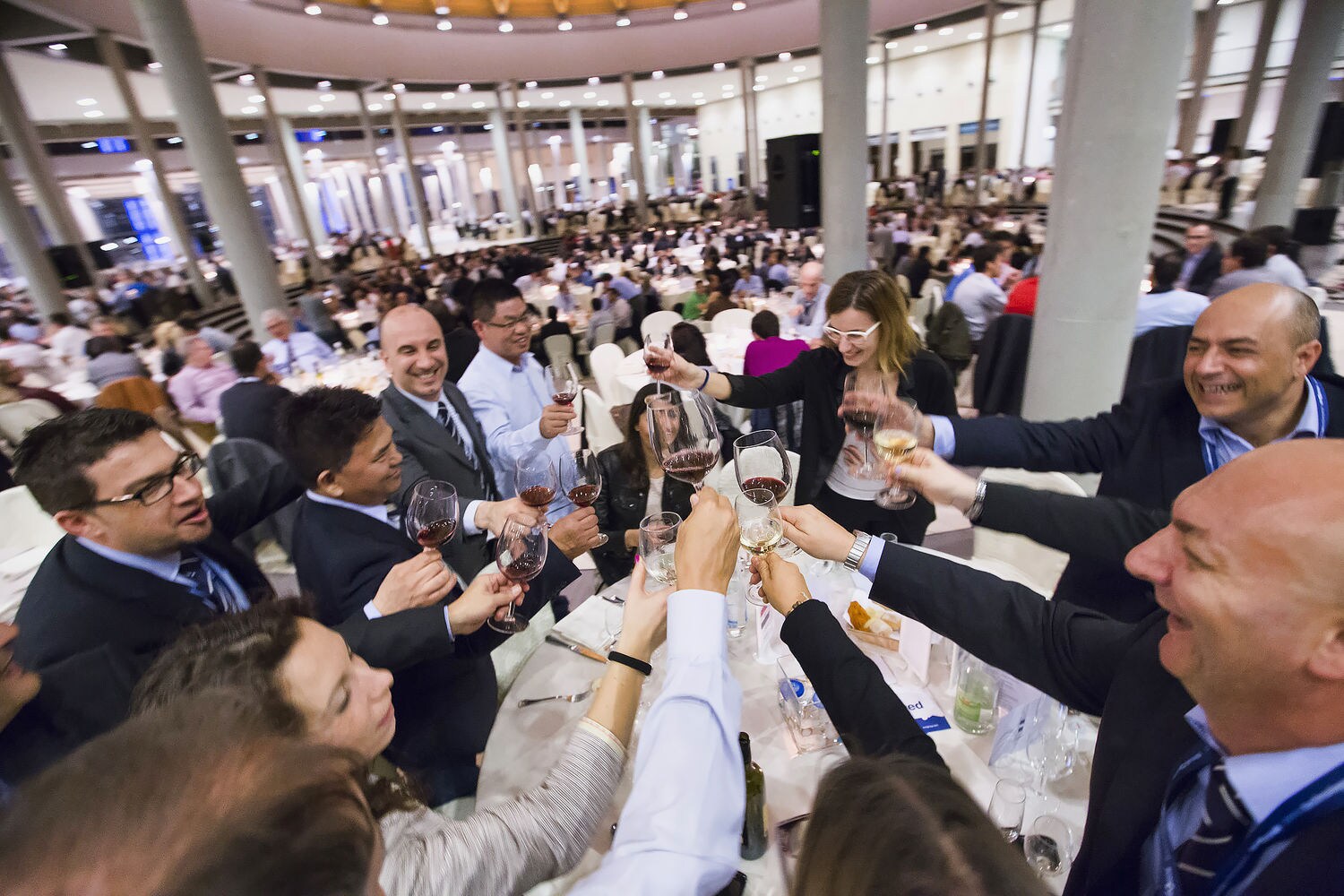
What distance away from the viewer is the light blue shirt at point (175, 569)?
1.72 meters

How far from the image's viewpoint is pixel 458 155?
29922 mm

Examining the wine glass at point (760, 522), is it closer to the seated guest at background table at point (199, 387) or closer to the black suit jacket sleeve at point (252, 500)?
the black suit jacket sleeve at point (252, 500)

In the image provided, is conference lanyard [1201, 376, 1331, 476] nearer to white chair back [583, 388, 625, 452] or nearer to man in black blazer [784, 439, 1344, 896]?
man in black blazer [784, 439, 1344, 896]

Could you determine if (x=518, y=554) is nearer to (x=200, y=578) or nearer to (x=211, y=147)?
(x=200, y=578)

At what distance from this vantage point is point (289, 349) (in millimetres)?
7242

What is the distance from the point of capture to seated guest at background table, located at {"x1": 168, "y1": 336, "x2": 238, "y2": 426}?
5.69m

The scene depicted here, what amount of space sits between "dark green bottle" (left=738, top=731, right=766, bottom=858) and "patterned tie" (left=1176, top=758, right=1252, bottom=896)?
695 mm

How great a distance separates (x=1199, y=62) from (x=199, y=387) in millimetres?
21804

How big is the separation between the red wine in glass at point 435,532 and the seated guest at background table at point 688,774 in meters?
0.92

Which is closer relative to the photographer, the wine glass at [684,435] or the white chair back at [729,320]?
the wine glass at [684,435]

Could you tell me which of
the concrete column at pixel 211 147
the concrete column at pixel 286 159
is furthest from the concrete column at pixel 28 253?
the concrete column at pixel 211 147

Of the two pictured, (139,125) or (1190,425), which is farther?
(139,125)

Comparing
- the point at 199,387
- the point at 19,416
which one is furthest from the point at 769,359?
the point at 19,416

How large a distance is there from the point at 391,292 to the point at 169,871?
11.4 m
